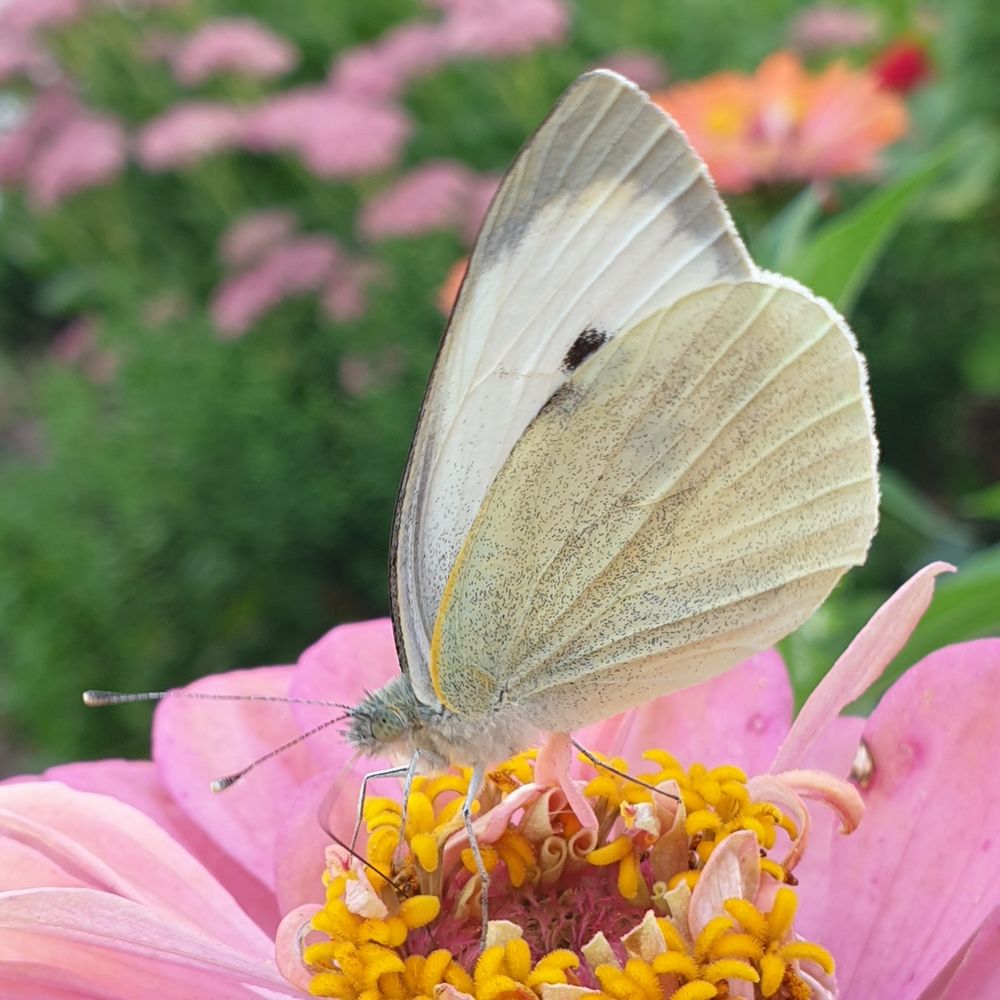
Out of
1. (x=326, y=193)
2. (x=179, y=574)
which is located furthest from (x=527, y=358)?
(x=326, y=193)

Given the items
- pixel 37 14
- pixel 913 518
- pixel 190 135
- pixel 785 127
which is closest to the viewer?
pixel 913 518


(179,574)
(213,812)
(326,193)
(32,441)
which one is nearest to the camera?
(213,812)

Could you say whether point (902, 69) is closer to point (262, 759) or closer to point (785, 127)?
point (785, 127)

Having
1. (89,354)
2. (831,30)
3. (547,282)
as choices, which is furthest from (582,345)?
(89,354)

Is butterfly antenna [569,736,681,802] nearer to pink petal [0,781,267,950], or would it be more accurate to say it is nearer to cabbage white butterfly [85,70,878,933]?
cabbage white butterfly [85,70,878,933]

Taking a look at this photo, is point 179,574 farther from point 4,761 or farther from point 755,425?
point 755,425

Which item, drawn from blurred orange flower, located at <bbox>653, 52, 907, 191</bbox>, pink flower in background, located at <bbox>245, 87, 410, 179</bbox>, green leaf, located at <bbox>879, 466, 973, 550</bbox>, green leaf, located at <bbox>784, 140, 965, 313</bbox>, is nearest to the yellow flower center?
green leaf, located at <bbox>784, 140, 965, 313</bbox>

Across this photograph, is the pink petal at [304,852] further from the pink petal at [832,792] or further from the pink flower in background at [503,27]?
the pink flower in background at [503,27]
